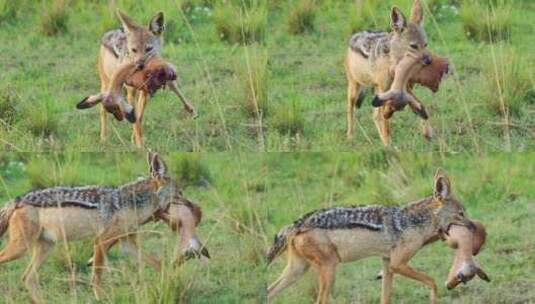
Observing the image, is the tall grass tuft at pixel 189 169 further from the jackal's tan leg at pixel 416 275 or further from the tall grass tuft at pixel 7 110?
the jackal's tan leg at pixel 416 275

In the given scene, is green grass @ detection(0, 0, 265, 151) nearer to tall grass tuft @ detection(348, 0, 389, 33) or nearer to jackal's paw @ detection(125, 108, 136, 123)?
jackal's paw @ detection(125, 108, 136, 123)

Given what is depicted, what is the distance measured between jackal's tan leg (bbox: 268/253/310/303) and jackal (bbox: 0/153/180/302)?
624 millimetres

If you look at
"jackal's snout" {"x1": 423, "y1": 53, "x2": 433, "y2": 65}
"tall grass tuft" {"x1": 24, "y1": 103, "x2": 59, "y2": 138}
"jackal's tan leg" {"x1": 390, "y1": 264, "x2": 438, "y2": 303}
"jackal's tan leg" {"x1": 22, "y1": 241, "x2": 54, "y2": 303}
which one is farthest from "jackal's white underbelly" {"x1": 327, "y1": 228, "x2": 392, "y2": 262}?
"tall grass tuft" {"x1": 24, "y1": 103, "x2": 59, "y2": 138}

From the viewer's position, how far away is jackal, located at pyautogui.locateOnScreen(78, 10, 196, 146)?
360 inches

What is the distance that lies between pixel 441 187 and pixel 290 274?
872mm

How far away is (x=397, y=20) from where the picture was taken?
Answer: 9102 mm

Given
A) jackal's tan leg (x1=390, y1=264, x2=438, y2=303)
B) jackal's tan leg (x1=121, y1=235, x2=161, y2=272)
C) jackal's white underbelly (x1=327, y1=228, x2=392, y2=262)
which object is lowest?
jackal's tan leg (x1=390, y1=264, x2=438, y2=303)

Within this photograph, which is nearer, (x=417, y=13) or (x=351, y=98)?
(x=417, y=13)

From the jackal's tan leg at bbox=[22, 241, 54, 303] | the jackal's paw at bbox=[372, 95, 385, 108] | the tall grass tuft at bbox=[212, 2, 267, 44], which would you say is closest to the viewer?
the jackal's tan leg at bbox=[22, 241, 54, 303]

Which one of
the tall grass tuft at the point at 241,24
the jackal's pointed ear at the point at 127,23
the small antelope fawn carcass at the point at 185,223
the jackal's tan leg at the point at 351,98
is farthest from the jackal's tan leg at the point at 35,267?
the tall grass tuft at the point at 241,24

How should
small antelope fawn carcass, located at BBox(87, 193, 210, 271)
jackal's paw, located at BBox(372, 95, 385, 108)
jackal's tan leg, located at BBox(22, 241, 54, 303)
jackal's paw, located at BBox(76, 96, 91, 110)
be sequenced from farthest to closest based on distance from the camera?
jackal's paw, located at BBox(76, 96, 91, 110) < jackal's paw, located at BBox(372, 95, 385, 108) < small antelope fawn carcass, located at BBox(87, 193, 210, 271) < jackal's tan leg, located at BBox(22, 241, 54, 303)

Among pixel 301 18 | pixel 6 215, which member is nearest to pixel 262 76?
pixel 301 18

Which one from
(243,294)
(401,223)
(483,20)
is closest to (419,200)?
(401,223)

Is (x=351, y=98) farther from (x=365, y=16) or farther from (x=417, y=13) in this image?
(x=365, y=16)
